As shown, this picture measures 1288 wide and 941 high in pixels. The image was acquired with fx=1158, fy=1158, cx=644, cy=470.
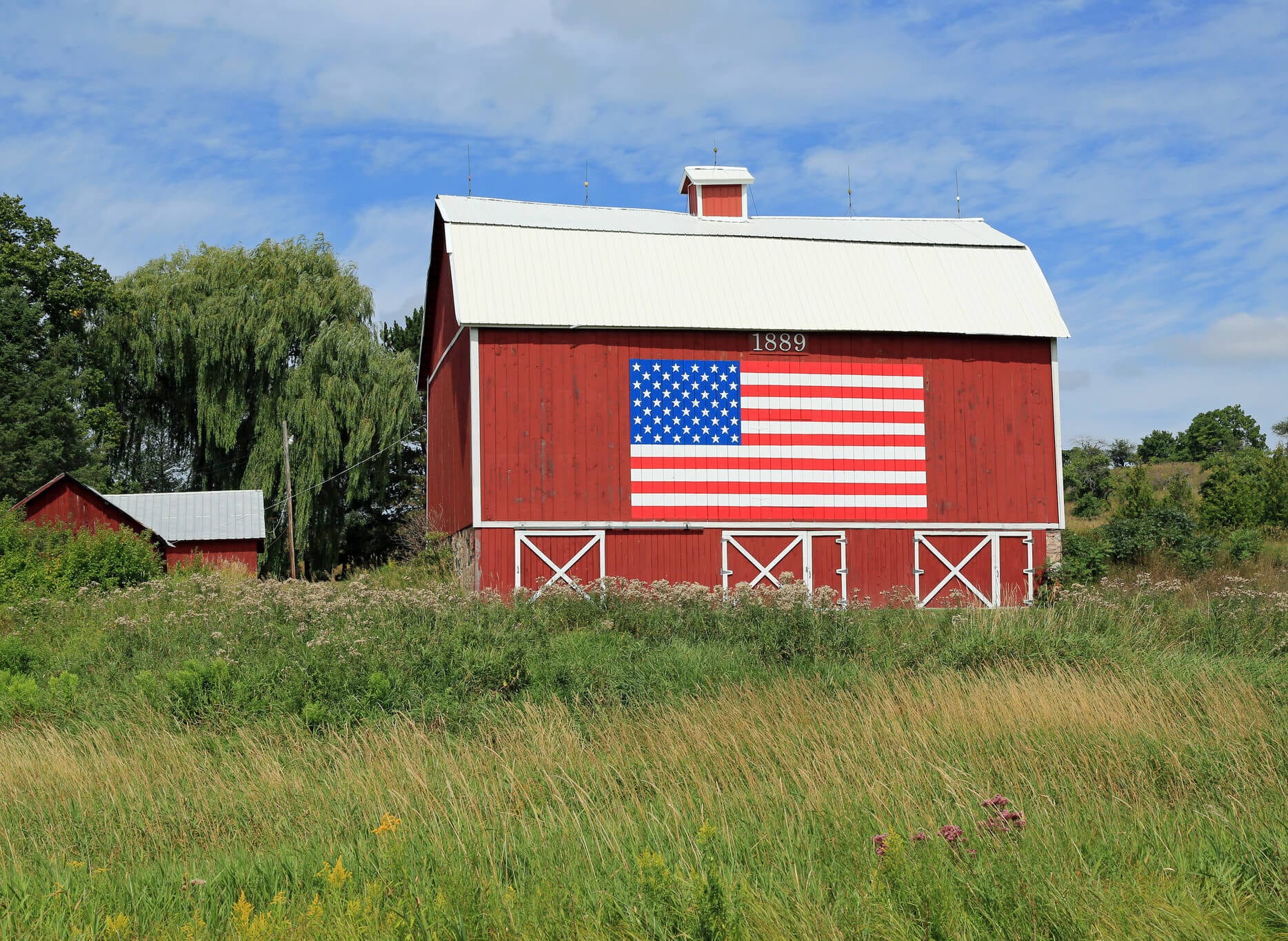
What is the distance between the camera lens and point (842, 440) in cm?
2109

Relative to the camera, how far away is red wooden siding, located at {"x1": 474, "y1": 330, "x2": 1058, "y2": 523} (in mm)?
20219

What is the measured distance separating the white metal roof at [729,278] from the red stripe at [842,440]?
6.52ft

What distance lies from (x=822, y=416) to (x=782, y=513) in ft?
6.34

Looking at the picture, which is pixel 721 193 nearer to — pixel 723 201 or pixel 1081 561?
pixel 723 201

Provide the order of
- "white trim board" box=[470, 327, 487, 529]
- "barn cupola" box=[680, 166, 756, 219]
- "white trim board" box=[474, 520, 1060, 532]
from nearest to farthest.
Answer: "white trim board" box=[470, 327, 487, 529] < "white trim board" box=[474, 520, 1060, 532] < "barn cupola" box=[680, 166, 756, 219]

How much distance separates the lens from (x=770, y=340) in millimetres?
21156

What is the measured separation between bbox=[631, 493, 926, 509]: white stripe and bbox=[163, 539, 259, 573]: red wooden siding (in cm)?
1478

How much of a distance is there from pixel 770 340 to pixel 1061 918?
1706 centimetres

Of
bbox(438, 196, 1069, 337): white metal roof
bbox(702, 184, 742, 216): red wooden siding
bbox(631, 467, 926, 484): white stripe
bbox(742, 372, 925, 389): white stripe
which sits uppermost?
bbox(702, 184, 742, 216): red wooden siding

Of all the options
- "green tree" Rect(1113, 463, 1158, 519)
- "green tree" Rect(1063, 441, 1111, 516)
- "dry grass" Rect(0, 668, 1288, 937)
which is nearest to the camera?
"dry grass" Rect(0, 668, 1288, 937)

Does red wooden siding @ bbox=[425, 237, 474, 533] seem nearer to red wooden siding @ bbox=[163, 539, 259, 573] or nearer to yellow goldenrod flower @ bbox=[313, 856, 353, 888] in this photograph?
red wooden siding @ bbox=[163, 539, 259, 573]

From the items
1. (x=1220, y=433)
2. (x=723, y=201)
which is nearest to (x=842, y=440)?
(x=723, y=201)

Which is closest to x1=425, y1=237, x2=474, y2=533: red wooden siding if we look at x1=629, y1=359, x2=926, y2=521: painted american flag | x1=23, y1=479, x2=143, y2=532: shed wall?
x1=629, y1=359, x2=926, y2=521: painted american flag

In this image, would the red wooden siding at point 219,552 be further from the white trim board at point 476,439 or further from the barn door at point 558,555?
the barn door at point 558,555
